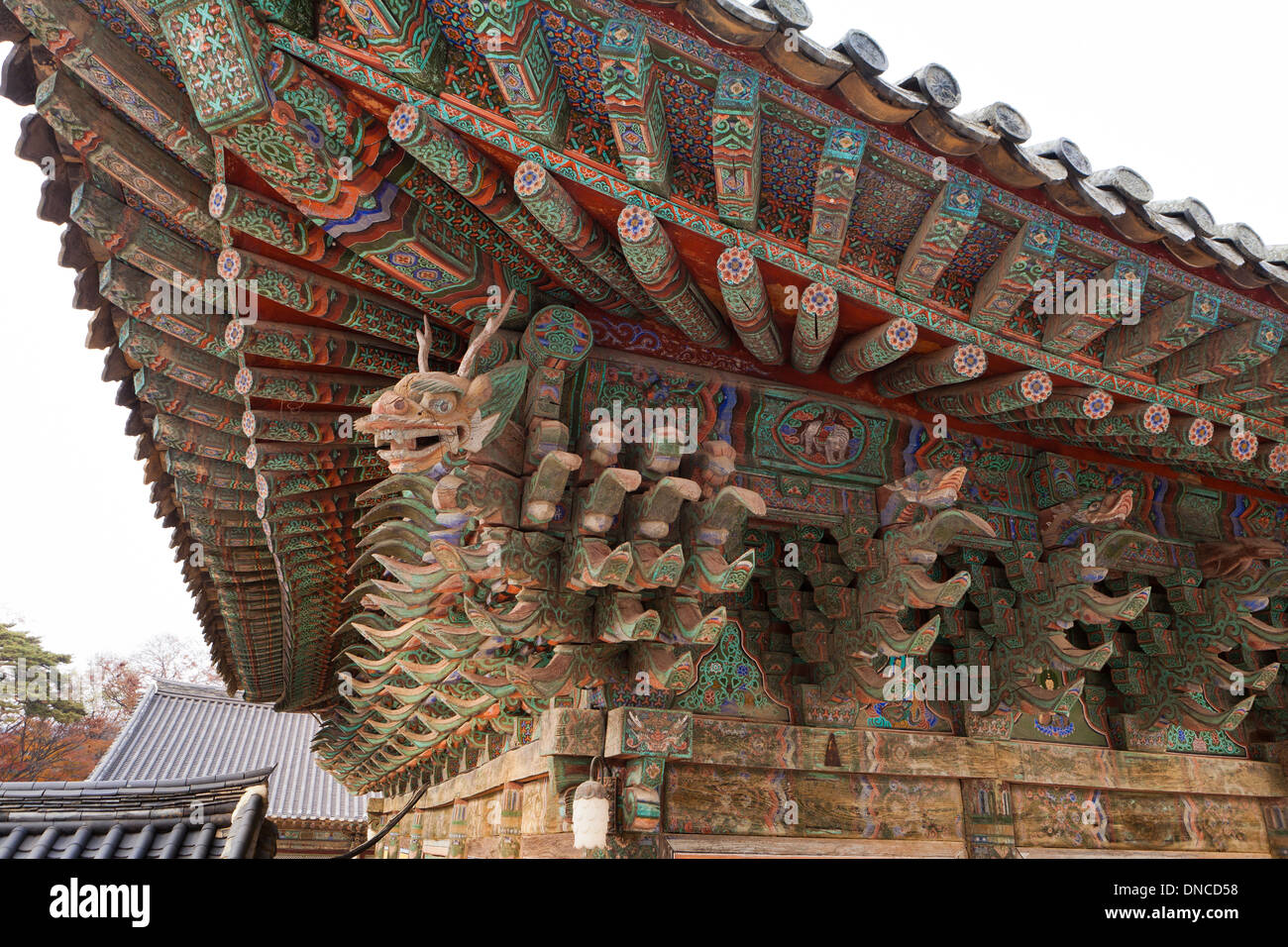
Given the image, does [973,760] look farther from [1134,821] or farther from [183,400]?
[183,400]

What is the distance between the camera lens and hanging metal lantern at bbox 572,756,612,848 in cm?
365

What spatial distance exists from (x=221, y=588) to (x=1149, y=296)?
8.58 meters

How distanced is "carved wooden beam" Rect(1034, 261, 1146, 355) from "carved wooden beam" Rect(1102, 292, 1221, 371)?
0.55ft

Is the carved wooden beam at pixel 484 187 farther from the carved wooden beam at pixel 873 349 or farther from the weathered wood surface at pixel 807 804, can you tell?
the weathered wood surface at pixel 807 804

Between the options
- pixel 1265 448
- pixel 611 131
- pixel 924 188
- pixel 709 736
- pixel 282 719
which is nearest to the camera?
pixel 611 131

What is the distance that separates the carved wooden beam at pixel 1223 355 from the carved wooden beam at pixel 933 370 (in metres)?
1.06

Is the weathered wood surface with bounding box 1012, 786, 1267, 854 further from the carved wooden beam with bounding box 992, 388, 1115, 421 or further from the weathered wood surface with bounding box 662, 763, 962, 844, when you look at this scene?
the carved wooden beam with bounding box 992, 388, 1115, 421

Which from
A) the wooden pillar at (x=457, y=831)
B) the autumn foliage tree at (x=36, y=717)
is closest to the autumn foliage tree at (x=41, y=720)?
the autumn foliage tree at (x=36, y=717)

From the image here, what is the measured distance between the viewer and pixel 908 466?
4.97 meters

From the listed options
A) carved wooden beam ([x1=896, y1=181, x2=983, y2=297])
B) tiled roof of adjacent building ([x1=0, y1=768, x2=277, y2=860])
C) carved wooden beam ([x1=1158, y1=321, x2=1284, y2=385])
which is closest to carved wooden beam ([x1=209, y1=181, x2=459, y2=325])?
carved wooden beam ([x1=896, y1=181, x2=983, y2=297])

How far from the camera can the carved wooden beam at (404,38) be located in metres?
2.78

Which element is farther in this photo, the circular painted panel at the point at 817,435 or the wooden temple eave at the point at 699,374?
the circular painted panel at the point at 817,435
